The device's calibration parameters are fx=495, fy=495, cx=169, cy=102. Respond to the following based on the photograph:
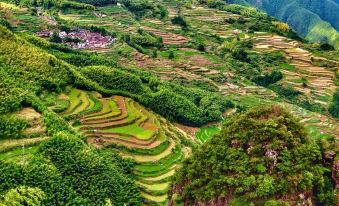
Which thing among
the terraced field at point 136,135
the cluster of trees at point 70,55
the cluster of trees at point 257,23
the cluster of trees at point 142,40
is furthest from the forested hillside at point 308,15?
the terraced field at point 136,135

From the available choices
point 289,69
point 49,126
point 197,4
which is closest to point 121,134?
point 49,126

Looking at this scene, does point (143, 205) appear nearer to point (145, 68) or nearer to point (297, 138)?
point (297, 138)

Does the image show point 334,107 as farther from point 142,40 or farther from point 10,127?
point 10,127

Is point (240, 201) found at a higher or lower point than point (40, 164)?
higher

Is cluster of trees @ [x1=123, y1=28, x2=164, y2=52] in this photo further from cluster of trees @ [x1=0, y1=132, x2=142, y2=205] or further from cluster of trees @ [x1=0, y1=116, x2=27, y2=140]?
cluster of trees @ [x1=0, y1=116, x2=27, y2=140]

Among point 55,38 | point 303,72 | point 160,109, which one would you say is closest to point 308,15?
point 303,72

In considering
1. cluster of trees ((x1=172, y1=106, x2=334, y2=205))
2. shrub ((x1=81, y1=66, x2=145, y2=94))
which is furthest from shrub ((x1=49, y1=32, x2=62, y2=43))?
cluster of trees ((x1=172, y1=106, x2=334, y2=205))
